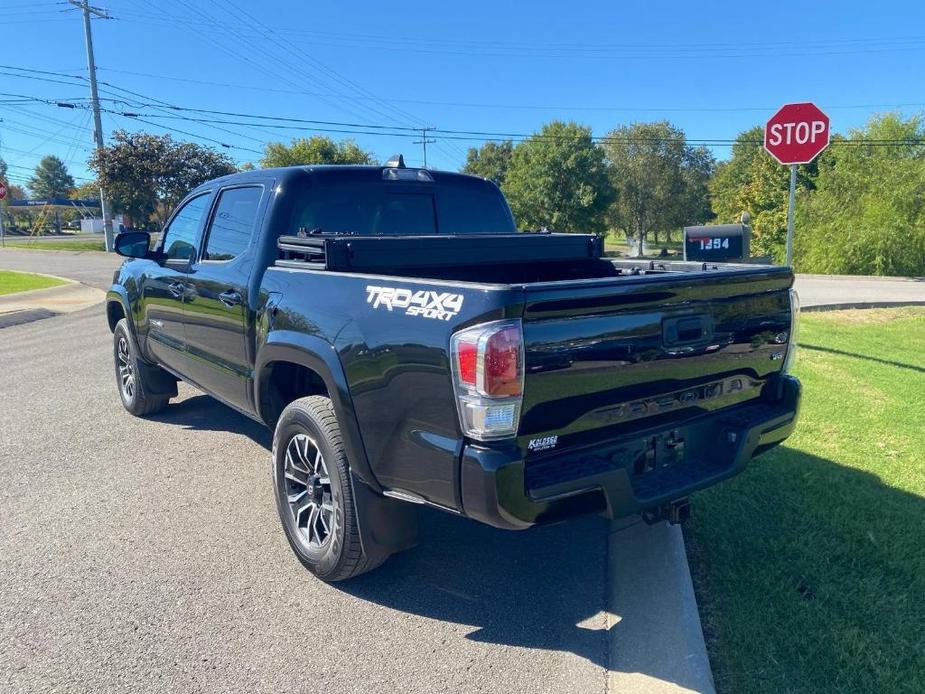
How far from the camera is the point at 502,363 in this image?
2352mm

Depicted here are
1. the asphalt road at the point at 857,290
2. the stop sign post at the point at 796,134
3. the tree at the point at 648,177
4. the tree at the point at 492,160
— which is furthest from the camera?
the tree at the point at 492,160

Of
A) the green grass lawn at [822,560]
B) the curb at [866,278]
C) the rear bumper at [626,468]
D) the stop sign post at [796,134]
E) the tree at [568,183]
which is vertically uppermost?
the tree at [568,183]

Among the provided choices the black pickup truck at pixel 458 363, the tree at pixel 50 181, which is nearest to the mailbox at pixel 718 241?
the black pickup truck at pixel 458 363

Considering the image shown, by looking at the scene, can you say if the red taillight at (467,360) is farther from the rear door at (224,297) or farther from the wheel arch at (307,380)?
the rear door at (224,297)

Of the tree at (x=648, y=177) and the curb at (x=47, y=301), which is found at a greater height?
the tree at (x=648, y=177)

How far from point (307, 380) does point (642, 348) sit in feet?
6.01

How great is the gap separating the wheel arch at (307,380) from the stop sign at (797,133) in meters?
6.93

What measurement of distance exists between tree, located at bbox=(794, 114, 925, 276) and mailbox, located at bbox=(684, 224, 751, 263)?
1408cm

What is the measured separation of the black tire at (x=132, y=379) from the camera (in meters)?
5.82

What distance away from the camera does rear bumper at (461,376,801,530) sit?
7.96 feet

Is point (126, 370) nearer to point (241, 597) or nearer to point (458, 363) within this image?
point (241, 597)

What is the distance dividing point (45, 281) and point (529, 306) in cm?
2123

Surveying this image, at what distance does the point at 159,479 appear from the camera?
465 centimetres

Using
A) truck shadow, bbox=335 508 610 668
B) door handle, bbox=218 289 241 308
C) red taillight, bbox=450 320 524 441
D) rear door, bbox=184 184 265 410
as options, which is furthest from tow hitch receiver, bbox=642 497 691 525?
door handle, bbox=218 289 241 308
